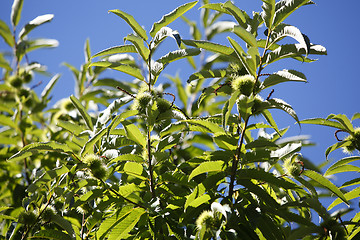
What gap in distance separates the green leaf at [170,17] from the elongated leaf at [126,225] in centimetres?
95

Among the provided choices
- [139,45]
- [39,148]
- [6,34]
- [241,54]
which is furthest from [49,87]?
[241,54]

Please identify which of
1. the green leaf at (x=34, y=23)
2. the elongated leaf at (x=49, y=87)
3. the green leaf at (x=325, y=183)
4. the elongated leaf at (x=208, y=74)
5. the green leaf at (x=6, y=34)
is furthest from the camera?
the elongated leaf at (x=49, y=87)

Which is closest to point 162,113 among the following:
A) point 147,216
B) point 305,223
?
point 147,216

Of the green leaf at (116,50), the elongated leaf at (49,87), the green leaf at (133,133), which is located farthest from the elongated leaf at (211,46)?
the elongated leaf at (49,87)

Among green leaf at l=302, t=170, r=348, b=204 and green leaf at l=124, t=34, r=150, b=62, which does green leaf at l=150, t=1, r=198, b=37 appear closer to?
green leaf at l=124, t=34, r=150, b=62

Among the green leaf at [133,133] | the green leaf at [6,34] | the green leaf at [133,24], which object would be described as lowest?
the green leaf at [133,133]

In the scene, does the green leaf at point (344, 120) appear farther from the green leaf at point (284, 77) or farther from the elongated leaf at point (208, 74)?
the elongated leaf at point (208, 74)

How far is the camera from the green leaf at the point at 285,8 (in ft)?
5.98

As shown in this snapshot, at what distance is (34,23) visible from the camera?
3.45 m

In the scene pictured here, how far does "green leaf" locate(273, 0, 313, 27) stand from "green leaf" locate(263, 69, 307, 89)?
0.26 metres

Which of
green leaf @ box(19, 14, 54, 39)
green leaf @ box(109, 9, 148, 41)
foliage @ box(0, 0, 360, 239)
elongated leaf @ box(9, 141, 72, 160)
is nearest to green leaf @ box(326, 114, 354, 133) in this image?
foliage @ box(0, 0, 360, 239)

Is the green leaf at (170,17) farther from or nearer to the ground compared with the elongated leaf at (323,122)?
farther from the ground

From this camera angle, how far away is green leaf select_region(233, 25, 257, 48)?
1769mm

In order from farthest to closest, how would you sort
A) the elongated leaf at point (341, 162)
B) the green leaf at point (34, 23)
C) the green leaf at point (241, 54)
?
the green leaf at point (34, 23) < the elongated leaf at point (341, 162) < the green leaf at point (241, 54)
